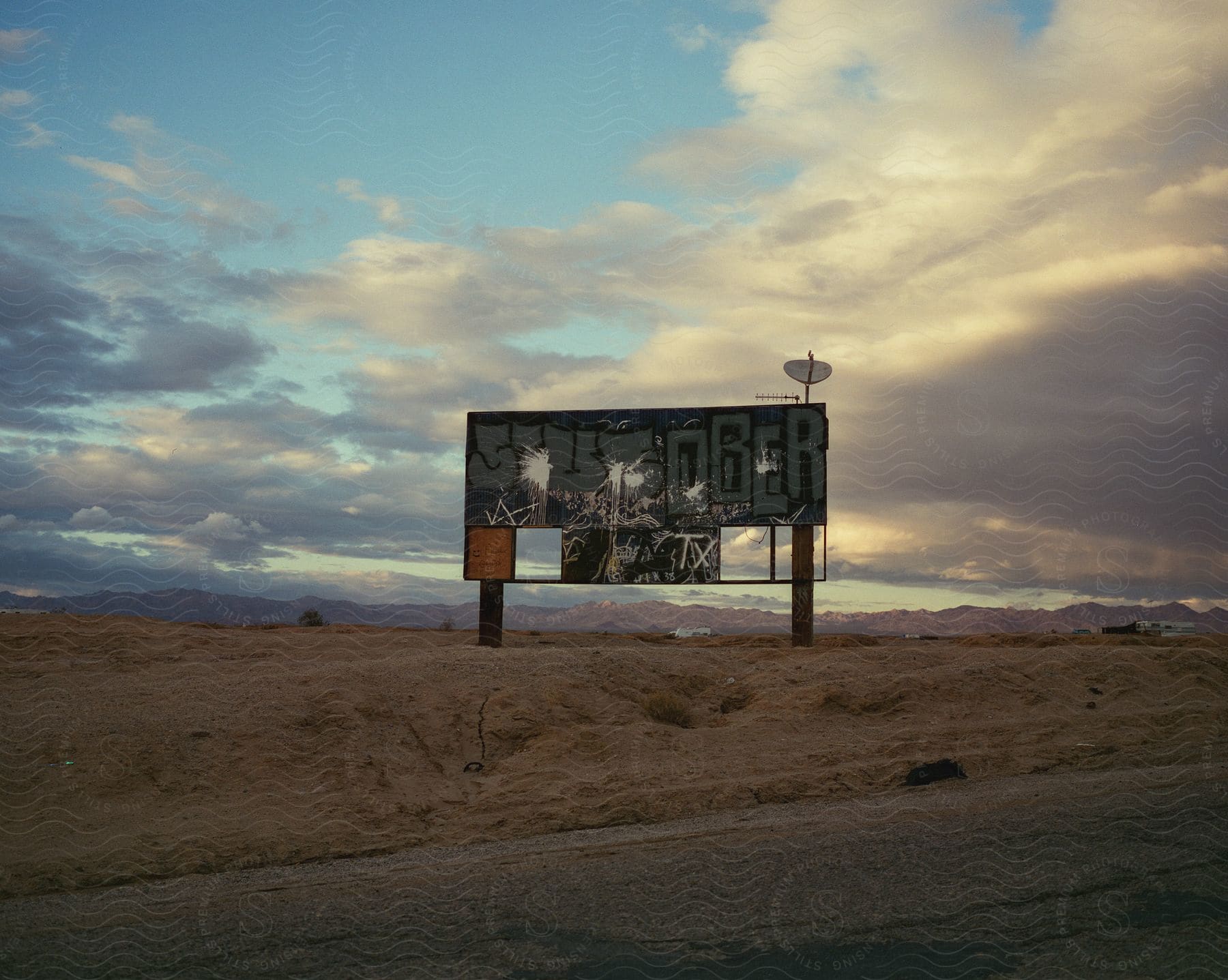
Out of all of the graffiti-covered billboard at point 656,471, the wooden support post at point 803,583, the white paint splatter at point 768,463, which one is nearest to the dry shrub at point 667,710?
the wooden support post at point 803,583

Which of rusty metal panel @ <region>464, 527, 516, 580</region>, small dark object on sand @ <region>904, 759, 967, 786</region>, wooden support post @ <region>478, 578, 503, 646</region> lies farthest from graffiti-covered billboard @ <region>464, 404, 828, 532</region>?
small dark object on sand @ <region>904, 759, 967, 786</region>

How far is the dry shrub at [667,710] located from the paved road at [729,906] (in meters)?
5.21

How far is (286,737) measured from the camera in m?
12.6

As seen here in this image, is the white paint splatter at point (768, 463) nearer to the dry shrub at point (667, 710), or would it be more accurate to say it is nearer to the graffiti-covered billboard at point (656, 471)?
the graffiti-covered billboard at point (656, 471)

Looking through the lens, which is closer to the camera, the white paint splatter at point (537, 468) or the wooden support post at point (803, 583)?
the wooden support post at point (803, 583)

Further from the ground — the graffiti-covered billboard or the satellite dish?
the satellite dish

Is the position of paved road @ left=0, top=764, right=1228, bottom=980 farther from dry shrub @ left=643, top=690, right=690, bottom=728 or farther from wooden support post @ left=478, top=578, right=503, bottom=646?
wooden support post @ left=478, top=578, right=503, bottom=646

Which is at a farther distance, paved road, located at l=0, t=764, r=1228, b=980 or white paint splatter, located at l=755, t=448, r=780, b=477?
white paint splatter, located at l=755, t=448, r=780, b=477

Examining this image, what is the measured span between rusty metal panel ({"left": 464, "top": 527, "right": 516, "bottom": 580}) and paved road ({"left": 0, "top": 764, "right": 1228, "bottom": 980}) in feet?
42.1

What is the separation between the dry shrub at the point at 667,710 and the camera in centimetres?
1512

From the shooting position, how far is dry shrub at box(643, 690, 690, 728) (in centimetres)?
1512

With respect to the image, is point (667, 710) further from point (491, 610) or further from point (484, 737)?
point (491, 610)

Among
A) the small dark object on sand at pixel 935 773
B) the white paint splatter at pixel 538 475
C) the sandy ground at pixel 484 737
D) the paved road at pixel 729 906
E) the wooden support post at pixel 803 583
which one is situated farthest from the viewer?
the white paint splatter at pixel 538 475

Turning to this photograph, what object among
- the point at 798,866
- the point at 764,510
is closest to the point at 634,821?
the point at 798,866
